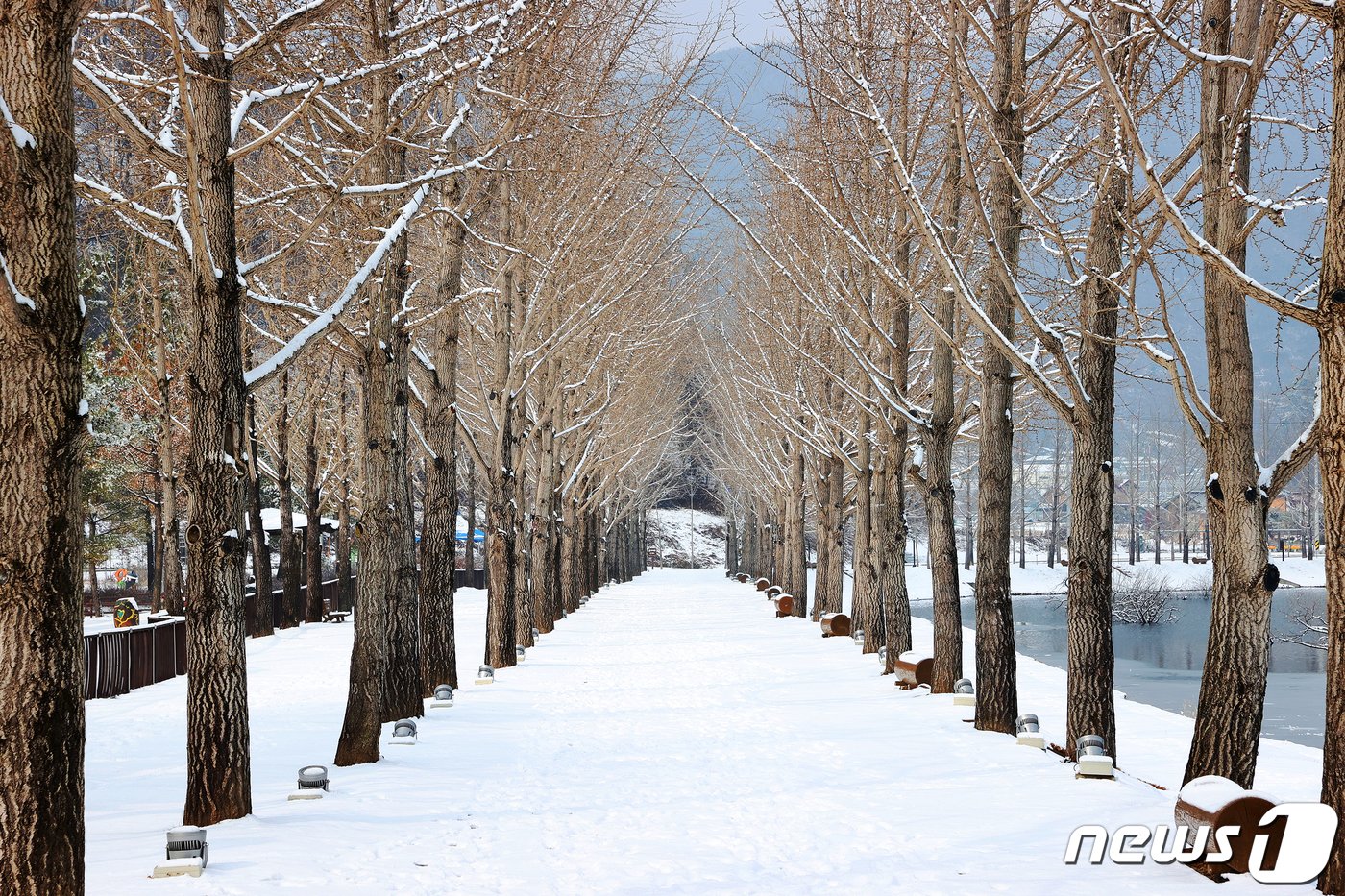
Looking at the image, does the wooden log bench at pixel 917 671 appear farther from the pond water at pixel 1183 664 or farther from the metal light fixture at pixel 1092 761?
the metal light fixture at pixel 1092 761

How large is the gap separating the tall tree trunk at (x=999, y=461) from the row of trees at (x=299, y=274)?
3961 mm

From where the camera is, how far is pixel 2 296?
4852mm

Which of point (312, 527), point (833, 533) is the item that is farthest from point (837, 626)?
point (312, 527)

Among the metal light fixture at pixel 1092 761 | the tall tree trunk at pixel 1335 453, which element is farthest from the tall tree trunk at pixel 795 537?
the tall tree trunk at pixel 1335 453

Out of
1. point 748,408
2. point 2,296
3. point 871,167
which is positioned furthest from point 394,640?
point 748,408

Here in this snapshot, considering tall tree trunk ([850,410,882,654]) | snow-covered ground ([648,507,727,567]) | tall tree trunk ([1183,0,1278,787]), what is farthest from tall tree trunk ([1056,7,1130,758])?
snow-covered ground ([648,507,727,567])

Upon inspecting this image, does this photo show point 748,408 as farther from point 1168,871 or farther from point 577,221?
point 1168,871

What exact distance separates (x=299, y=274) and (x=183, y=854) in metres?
19.0

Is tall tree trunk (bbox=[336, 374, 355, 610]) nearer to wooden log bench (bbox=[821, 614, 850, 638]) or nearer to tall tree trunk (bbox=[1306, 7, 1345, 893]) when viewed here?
wooden log bench (bbox=[821, 614, 850, 638])

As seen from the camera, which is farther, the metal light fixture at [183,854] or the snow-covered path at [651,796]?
the snow-covered path at [651,796]

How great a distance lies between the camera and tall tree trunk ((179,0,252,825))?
746 cm

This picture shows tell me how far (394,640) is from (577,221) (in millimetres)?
8810

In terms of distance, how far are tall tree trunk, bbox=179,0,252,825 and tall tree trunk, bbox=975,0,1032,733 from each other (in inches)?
277

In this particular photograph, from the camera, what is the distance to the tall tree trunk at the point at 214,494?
746 centimetres
